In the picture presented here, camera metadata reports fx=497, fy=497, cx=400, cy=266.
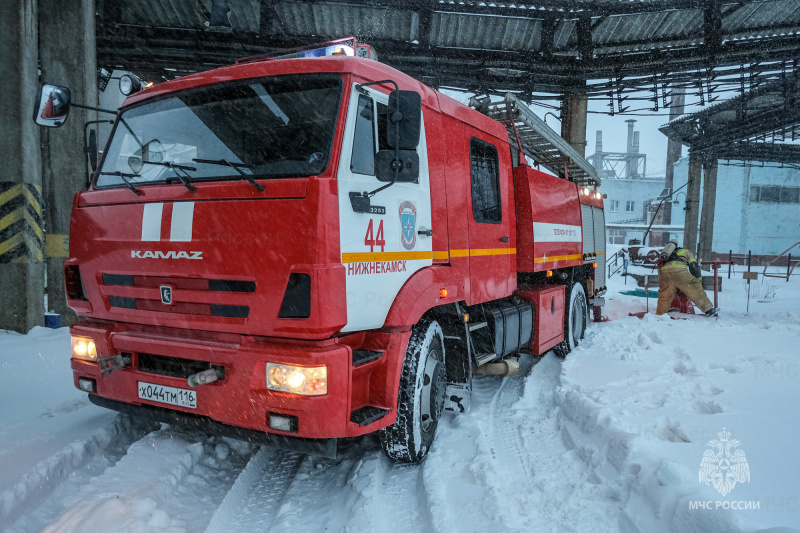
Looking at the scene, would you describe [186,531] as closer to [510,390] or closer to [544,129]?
[510,390]

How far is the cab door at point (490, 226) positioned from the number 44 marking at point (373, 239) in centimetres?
129

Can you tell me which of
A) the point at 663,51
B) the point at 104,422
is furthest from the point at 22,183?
the point at 663,51

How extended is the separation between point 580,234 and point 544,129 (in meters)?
2.06

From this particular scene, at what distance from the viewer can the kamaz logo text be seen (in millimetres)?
2797

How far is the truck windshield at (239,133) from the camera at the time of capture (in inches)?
114

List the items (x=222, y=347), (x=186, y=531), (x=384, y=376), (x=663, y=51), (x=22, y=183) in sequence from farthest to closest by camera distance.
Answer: (x=663, y=51) → (x=22, y=183) → (x=384, y=376) → (x=222, y=347) → (x=186, y=531)

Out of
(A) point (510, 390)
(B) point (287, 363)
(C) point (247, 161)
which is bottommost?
(A) point (510, 390)

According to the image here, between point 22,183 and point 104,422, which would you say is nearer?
point 104,422

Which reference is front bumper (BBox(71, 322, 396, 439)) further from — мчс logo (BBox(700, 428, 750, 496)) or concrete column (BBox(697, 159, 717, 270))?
concrete column (BBox(697, 159, 717, 270))

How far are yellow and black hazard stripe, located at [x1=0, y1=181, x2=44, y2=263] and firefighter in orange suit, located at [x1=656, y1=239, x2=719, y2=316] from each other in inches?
425

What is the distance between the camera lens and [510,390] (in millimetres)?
5270

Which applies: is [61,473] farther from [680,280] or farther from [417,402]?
[680,280]

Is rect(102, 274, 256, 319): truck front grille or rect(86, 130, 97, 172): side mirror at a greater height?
rect(86, 130, 97, 172): side mirror

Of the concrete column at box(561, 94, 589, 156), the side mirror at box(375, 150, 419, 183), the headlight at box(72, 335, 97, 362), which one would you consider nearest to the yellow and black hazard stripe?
the headlight at box(72, 335, 97, 362)
